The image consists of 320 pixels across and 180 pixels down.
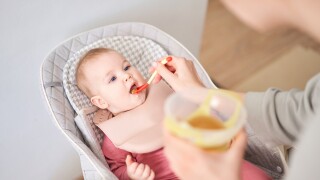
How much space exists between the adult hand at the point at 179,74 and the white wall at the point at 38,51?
40cm

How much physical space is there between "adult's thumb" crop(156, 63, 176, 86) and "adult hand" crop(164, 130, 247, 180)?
1.32ft

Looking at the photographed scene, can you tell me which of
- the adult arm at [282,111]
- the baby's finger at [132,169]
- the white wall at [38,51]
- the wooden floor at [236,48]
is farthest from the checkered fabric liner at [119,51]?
the wooden floor at [236,48]

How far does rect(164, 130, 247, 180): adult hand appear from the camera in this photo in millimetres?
598

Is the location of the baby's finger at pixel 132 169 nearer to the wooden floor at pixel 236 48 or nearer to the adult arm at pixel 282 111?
the adult arm at pixel 282 111

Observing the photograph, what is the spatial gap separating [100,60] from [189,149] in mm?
706

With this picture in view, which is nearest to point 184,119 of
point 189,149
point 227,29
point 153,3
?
point 189,149

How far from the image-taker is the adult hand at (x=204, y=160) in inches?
23.5

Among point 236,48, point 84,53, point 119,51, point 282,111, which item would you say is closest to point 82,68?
point 84,53

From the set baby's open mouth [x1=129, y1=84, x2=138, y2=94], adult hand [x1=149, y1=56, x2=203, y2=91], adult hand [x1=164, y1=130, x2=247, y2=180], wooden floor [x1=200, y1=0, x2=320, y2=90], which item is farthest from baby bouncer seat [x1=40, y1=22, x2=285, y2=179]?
wooden floor [x1=200, y1=0, x2=320, y2=90]

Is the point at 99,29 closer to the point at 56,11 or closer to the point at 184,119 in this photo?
the point at 56,11

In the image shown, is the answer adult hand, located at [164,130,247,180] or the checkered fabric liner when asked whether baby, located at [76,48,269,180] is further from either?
adult hand, located at [164,130,247,180]

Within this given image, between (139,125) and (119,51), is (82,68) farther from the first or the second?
(139,125)

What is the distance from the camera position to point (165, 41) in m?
1.36

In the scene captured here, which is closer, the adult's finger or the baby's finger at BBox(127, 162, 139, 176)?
the adult's finger
